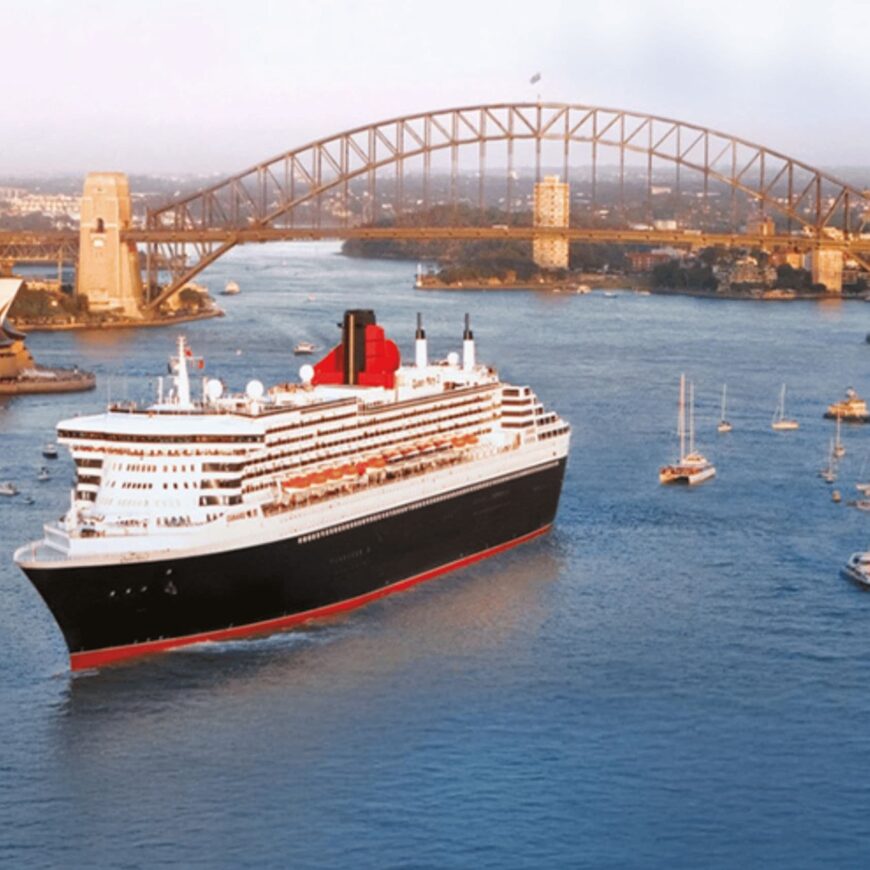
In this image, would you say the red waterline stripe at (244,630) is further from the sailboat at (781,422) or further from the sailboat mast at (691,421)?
the sailboat at (781,422)

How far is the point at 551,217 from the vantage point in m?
108

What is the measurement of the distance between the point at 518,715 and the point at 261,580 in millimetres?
3588

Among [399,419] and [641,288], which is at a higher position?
[399,419]

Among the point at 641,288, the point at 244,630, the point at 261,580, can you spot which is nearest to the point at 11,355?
the point at 261,580

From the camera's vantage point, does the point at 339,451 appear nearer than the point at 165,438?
No

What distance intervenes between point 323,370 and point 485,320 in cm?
3957

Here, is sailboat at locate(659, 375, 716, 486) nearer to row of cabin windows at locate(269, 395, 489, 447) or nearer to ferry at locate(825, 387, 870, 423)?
row of cabin windows at locate(269, 395, 489, 447)

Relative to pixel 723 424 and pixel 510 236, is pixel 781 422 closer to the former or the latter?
pixel 723 424

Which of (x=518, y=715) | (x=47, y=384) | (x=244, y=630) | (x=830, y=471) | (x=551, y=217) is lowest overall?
(x=518, y=715)

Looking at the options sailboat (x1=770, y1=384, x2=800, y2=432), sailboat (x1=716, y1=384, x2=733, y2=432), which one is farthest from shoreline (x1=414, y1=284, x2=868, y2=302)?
sailboat (x1=716, y1=384, x2=733, y2=432)

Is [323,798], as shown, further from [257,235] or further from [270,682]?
[257,235]

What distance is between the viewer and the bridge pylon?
2530 inches

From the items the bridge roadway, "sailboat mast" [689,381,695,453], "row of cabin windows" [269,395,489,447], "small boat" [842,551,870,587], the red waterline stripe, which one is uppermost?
the bridge roadway

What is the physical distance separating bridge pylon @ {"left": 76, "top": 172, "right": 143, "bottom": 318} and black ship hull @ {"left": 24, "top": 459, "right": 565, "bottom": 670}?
40.6 m
